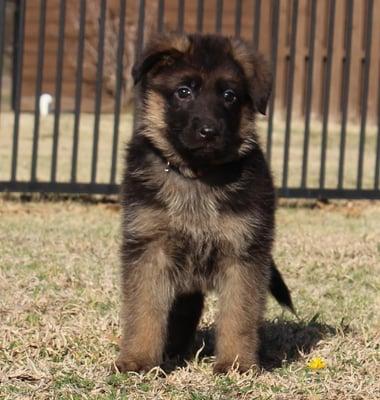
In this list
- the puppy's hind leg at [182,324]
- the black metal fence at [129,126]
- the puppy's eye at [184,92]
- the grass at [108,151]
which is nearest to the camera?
the puppy's eye at [184,92]

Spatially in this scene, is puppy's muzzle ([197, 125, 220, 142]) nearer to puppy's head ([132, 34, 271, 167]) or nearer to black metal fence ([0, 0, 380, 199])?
puppy's head ([132, 34, 271, 167])

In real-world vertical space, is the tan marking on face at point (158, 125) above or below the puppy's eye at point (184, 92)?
below

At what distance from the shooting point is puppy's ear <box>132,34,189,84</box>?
4039 millimetres

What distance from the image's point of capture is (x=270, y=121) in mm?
8867

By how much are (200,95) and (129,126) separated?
34.4 ft

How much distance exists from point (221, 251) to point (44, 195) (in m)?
5.21

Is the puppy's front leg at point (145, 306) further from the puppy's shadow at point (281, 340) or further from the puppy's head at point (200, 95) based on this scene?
the puppy's head at point (200, 95)

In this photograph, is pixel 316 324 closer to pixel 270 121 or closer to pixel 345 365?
pixel 345 365

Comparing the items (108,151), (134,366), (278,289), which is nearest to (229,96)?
(278,289)

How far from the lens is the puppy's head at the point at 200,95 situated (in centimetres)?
395

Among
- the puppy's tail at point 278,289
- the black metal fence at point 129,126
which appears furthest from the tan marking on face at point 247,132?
the black metal fence at point 129,126

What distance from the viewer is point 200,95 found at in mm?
3980

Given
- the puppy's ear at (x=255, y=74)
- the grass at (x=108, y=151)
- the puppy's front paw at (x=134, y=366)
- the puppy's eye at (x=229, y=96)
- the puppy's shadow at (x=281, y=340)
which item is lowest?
the puppy's shadow at (x=281, y=340)

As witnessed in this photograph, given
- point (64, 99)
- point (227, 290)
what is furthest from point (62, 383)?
point (64, 99)
